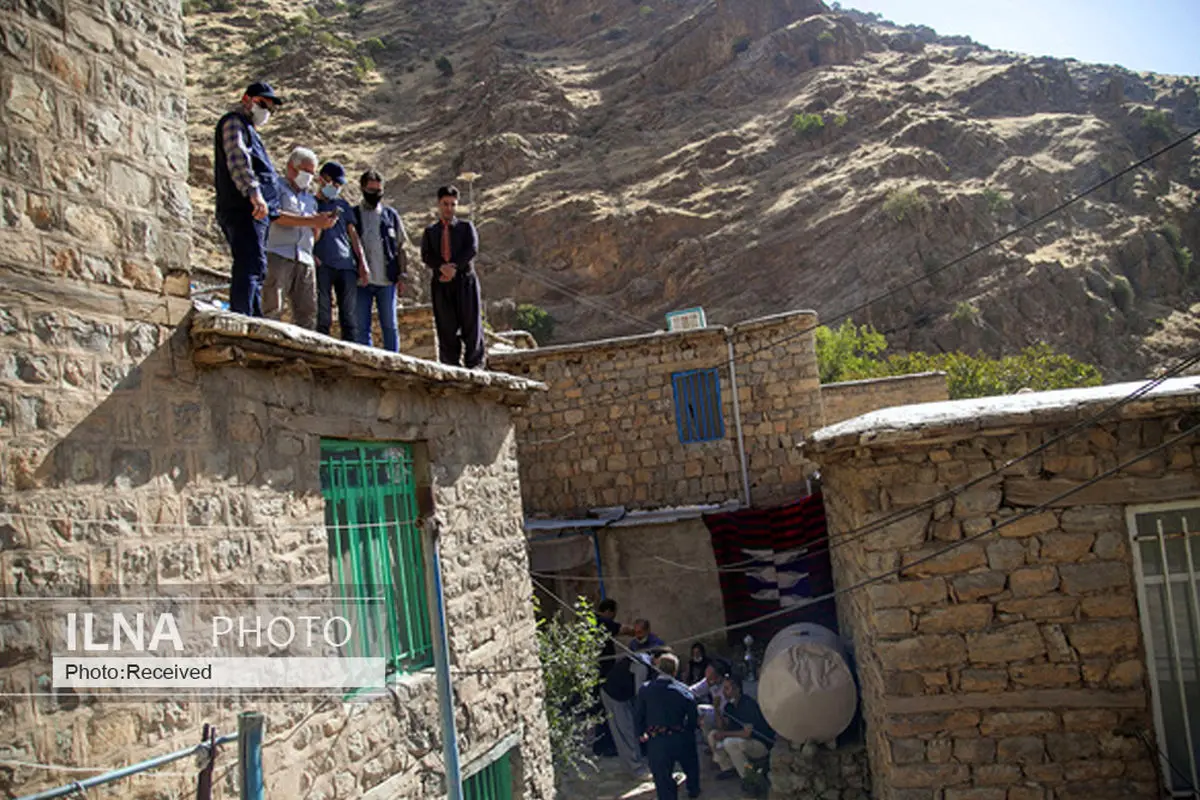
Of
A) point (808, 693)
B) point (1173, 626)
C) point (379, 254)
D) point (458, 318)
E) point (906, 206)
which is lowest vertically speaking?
point (808, 693)

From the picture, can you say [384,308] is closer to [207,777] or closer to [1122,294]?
[207,777]

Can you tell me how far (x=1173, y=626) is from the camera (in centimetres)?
617

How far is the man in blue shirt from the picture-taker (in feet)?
20.7

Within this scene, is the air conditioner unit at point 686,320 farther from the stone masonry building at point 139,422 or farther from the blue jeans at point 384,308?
the stone masonry building at point 139,422

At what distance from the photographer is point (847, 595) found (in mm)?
8438

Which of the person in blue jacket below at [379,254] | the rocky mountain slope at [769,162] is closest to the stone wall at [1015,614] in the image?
the person in blue jacket below at [379,254]

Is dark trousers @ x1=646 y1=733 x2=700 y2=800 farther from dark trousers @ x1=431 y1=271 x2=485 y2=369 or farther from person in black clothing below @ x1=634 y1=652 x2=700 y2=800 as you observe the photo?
dark trousers @ x1=431 y1=271 x2=485 y2=369

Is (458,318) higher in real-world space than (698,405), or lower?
higher

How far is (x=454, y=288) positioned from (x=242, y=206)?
261 cm

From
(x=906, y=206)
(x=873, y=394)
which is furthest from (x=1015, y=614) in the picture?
(x=906, y=206)

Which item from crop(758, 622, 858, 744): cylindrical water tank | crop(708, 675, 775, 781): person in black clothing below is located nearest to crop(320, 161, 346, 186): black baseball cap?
crop(758, 622, 858, 744): cylindrical water tank

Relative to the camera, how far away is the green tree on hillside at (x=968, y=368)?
24.1 metres

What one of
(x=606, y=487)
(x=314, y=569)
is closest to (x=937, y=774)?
(x=314, y=569)

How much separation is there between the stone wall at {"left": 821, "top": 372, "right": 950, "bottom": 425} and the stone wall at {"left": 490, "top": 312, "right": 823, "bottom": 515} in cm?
384
